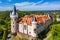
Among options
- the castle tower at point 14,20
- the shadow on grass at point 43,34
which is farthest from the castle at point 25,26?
the shadow on grass at point 43,34

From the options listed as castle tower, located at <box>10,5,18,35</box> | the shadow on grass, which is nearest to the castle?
castle tower, located at <box>10,5,18,35</box>

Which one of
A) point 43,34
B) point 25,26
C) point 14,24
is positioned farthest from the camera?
point 14,24

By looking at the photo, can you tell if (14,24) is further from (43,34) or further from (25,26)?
(43,34)

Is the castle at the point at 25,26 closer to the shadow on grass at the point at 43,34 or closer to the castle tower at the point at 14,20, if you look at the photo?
the castle tower at the point at 14,20

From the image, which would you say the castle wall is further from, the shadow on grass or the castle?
the shadow on grass

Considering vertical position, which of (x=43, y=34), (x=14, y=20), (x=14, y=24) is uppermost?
(x=14, y=20)

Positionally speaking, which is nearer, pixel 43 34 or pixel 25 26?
pixel 25 26

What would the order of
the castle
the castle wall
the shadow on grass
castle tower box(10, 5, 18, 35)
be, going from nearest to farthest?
the castle → the shadow on grass → castle tower box(10, 5, 18, 35) → the castle wall

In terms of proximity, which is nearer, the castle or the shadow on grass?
the castle

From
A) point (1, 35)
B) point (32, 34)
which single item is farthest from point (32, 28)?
point (1, 35)

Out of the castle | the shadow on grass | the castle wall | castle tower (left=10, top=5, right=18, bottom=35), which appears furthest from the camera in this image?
the castle wall

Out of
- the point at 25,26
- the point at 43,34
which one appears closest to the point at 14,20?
the point at 25,26

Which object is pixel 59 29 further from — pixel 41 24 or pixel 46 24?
pixel 46 24
